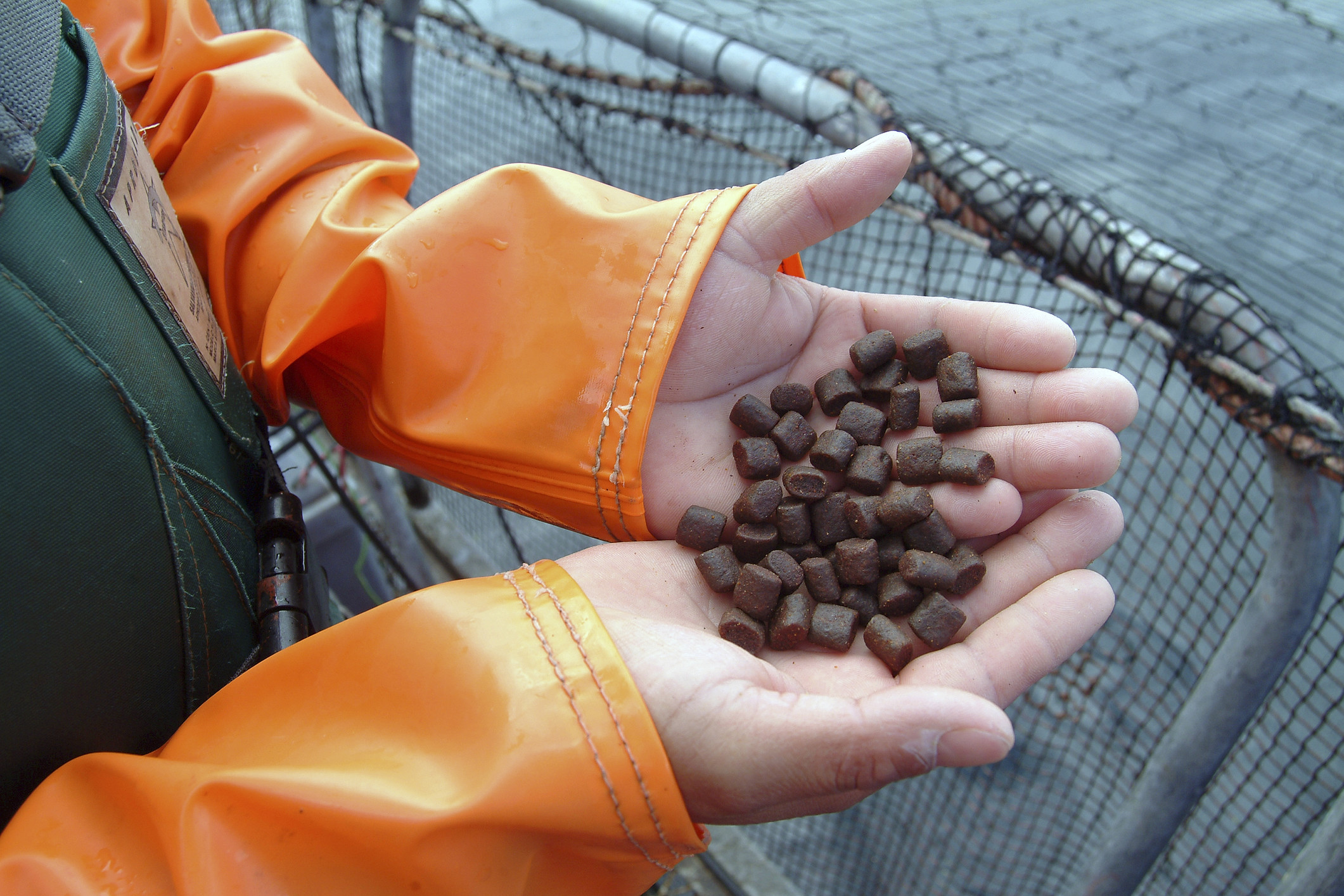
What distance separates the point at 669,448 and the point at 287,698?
38.2 inches

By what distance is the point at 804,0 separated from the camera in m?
6.26

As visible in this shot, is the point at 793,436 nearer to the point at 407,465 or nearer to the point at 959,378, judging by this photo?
the point at 959,378

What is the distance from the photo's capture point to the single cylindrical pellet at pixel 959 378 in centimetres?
191

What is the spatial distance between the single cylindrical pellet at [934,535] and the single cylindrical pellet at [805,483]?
0.78 ft

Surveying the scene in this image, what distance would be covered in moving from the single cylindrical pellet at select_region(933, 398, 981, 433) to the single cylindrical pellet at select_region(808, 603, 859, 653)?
1.59 ft

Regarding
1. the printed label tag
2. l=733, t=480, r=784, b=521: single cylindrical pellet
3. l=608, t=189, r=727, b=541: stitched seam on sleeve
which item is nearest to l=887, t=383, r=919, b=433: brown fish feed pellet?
l=733, t=480, r=784, b=521: single cylindrical pellet

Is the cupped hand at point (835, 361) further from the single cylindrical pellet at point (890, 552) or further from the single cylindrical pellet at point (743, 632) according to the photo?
the single cylindrical pellet at point (743, 632)

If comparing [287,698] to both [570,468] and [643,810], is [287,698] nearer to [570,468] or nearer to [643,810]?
[643,810]

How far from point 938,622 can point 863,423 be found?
57 cm

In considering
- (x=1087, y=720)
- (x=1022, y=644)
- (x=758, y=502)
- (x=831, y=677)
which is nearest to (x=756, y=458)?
(x=758, y=502)

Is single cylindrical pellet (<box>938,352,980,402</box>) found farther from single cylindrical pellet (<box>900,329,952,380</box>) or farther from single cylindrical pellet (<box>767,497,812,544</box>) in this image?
single cylindrical pellet (<box>767,497,812,544</box>)

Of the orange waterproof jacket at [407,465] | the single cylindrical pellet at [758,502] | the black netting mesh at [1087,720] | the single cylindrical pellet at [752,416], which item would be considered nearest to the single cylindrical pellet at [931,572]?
the single cylindrical pellet at [758,502]

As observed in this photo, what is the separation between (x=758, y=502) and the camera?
1.94 metres

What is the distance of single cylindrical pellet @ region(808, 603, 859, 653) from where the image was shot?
169 cm
